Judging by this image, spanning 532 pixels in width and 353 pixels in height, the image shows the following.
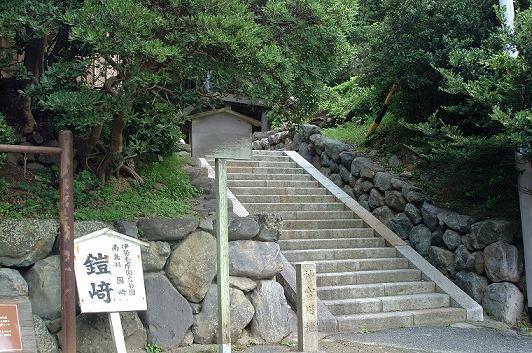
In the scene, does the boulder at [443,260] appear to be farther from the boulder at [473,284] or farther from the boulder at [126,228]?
the boulder at [126,228]

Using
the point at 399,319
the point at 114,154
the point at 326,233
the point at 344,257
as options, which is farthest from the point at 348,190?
the point at 114,154

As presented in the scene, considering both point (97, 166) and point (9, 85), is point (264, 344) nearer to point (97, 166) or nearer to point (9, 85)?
point (97, 166)

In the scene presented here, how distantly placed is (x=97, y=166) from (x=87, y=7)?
2.50 meters

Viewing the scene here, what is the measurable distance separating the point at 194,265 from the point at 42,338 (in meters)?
1.78

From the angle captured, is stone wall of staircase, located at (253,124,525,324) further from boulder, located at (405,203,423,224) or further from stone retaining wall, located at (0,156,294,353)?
stone retaining wall, located at (0,156,294,353)

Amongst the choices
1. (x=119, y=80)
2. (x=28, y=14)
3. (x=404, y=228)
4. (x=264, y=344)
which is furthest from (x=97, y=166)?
(x=404, y=228)

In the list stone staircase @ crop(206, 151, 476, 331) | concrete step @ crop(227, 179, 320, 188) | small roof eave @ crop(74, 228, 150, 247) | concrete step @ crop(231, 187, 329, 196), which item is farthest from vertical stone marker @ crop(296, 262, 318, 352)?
concrete step @ crop(227, 179, 320, 188)

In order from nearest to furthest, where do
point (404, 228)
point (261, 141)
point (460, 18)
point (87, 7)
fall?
point (87, 7) < point (460, 18) < point (404, 228) < point (261, 141)

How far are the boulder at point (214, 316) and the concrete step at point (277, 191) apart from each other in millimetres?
3939

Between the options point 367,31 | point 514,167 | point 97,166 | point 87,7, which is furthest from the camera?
point 367,31

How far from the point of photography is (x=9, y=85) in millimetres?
7238

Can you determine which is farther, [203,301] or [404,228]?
[404,228]

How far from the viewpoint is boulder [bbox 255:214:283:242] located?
715cm

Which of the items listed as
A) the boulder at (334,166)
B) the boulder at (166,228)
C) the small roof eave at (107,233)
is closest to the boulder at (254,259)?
the boulder at (166,228)
